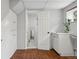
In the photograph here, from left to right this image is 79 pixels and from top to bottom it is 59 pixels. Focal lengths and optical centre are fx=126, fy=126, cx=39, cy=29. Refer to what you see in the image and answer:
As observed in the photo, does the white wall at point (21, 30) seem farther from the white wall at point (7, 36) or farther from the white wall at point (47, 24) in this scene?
the white wall at point (7, 36)

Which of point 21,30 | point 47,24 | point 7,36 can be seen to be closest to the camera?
point 7,36

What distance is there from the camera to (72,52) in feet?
18.1

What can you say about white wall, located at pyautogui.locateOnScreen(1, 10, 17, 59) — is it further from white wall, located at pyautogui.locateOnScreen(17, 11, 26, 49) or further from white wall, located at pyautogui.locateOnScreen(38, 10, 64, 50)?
white wall, located at pyautogui.locateOnScreen(38, 10, 64, 50)

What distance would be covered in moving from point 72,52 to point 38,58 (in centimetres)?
156

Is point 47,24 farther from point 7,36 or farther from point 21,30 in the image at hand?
point 7,36

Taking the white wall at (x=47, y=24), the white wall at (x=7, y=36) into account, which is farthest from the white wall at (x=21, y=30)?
the white wall at (x=7, y=36)

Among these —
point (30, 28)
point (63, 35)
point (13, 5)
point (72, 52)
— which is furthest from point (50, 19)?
point (30, 28)

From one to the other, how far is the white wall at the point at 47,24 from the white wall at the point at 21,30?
95 cm

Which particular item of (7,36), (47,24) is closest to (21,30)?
(47,24)

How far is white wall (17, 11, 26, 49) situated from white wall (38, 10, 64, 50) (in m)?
0.95

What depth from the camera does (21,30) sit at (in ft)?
23.5

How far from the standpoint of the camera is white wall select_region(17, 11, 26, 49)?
7117 mm

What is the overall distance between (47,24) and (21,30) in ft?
5.03

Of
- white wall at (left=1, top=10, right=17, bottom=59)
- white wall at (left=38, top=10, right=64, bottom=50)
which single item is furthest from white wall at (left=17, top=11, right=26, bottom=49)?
white wall at (left=1, top=10, right=17, bottom=59)
